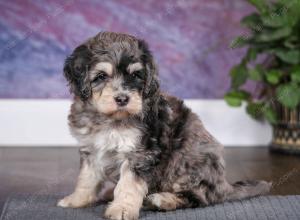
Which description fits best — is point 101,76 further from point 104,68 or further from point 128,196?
point 128,196

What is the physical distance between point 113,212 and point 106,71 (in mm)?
817

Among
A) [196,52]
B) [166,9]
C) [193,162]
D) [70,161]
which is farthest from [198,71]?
[193,162]

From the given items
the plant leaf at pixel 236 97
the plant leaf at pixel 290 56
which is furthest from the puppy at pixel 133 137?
the plant leaf at pixel 236 97

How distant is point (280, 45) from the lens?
6504mm

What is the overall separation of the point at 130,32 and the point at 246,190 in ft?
9.59

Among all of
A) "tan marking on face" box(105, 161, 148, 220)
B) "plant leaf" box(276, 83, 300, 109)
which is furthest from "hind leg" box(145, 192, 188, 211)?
"plant leaf" box(276, 83, 300, 109)

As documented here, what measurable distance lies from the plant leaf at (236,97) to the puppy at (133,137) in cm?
267

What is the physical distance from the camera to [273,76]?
6473 millimetres

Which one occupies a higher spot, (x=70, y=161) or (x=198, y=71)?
(x=198, y=71)

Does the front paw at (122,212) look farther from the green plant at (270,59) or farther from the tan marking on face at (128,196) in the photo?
the green plant at (270,59)

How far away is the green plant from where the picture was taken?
20.6 feet

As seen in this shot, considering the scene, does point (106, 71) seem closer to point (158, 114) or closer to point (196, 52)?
point (158, 114)

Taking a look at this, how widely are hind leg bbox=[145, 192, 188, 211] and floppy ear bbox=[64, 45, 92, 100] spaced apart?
740 mm

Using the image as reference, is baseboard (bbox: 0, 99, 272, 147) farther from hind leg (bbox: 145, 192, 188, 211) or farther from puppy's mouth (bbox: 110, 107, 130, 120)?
puppy's mouth (bbox: 110, 107, 130, 120)
